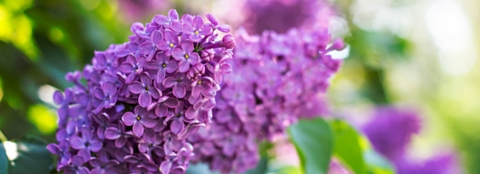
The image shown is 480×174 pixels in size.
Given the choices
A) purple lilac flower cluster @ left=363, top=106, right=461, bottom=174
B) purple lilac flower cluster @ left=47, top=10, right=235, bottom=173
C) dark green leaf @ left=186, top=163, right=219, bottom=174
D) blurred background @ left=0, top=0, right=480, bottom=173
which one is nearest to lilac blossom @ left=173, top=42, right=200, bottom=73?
purple lilac flower cluster @ left=47, top=10, right=235, bottom=173

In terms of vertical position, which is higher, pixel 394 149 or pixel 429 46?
pixel 429 46

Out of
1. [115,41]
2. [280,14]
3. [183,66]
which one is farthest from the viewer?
[115,41]

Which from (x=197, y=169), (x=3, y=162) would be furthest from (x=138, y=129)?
(x=197, y=169)

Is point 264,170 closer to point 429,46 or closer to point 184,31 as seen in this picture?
point 184,31

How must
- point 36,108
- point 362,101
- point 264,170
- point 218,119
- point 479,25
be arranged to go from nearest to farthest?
1. point 218,119
2. point 264,170
3. point 36,108
4. point 362,101
5. point 479,25

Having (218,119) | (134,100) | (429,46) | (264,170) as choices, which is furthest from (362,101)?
(429,46)

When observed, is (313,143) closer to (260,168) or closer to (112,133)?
(260,168)

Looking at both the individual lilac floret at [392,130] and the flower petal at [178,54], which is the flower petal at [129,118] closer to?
the flower petal at [178,54]
